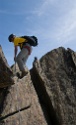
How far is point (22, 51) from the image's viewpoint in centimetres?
1741

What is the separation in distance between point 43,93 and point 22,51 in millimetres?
3016

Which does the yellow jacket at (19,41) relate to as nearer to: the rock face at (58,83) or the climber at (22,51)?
the climber at (22,51)

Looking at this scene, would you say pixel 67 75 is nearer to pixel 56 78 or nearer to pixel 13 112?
pixel 56 78

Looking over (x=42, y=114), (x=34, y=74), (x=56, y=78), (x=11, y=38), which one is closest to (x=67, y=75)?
(x=56, y=78)

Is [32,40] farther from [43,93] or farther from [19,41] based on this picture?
[43,93]

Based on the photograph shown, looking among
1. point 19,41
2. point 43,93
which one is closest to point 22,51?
point 19,41

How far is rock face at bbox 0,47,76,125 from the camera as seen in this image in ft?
50.8

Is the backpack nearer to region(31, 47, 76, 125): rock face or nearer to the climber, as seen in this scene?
the climber

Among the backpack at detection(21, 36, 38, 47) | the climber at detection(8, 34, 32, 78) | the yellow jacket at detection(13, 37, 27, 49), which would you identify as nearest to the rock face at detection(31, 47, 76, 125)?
the climber at detection(8, 34, 32, 78)

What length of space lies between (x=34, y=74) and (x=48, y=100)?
83.2 inches

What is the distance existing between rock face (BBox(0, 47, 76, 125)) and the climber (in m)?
0.54

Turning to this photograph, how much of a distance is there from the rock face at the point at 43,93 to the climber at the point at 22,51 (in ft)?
1.78

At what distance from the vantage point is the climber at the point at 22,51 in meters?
17.0

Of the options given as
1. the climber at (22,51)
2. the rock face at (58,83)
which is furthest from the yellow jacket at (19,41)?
the rock face at (58,83)
